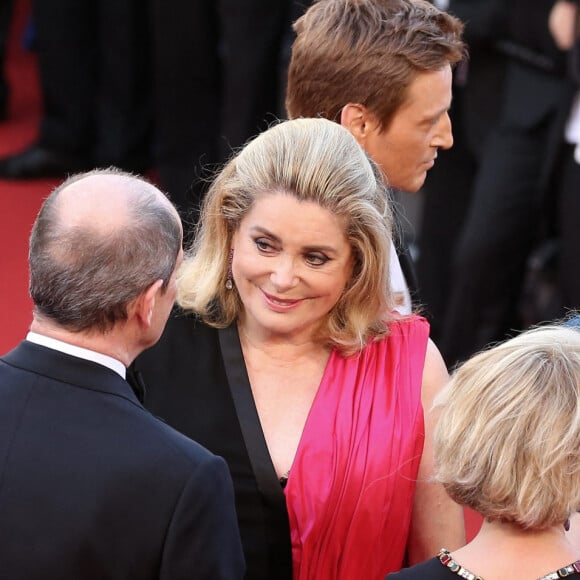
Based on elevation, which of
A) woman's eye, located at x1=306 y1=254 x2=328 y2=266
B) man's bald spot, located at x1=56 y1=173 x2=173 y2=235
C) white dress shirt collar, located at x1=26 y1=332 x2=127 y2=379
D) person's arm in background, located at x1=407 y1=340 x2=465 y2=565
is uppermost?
man's bald spot, located at x1=56 y1=173 x2=173 y2=235

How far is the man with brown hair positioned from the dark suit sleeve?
3.31ft

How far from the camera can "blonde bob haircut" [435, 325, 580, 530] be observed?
6.01ft

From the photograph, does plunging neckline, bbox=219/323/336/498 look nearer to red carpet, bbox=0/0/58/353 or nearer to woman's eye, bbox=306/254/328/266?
woman's eye, bbox=306/254/328/266

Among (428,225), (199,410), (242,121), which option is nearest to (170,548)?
(199,410)

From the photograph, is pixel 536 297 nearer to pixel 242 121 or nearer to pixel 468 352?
pixel 468 352

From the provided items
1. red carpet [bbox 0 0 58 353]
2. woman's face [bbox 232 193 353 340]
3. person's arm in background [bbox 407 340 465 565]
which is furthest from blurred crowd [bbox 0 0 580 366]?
person's arm in background [bbox 407 340 465 565]

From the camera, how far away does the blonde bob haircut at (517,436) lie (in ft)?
6.01

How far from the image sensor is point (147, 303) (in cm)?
194

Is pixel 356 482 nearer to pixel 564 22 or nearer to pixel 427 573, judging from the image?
pixel 427 573

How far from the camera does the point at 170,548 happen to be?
1854 mm

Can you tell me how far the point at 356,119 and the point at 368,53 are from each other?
0.47 feet

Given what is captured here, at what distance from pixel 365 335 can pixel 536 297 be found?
254cm

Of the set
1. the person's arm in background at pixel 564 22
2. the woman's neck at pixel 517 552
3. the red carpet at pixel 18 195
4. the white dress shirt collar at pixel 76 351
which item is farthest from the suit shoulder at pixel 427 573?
the red carpet at pixel 18 195

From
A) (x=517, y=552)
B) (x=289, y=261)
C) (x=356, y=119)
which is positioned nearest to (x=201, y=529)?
(x=517, y=552)
